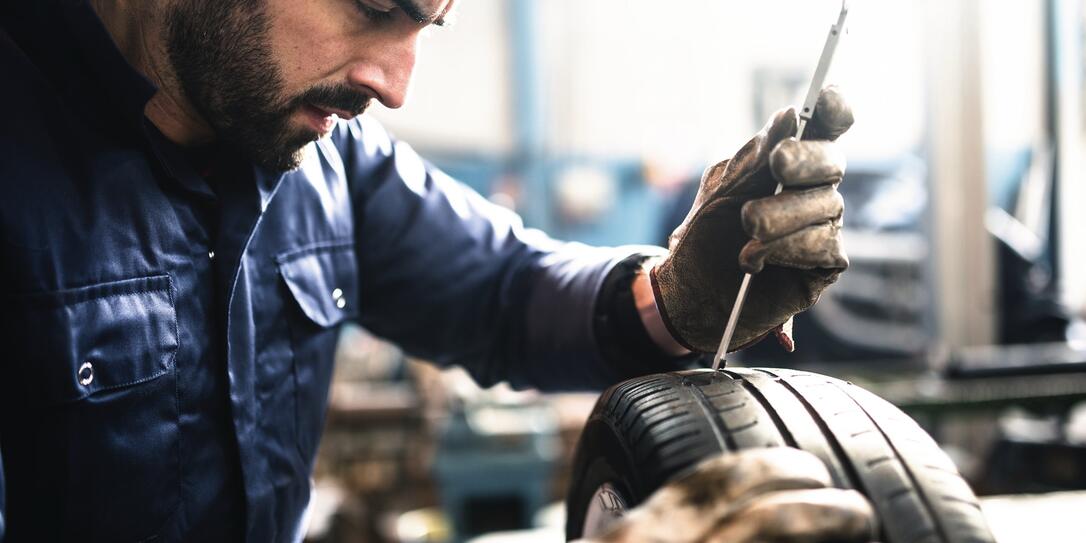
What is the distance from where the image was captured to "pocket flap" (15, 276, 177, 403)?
81 cm

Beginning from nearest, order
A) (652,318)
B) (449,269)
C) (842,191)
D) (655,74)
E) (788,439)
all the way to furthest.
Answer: (788,439) < (652,318) < (449,269) < (842,191) < (655,74)

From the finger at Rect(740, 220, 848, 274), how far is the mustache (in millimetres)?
470

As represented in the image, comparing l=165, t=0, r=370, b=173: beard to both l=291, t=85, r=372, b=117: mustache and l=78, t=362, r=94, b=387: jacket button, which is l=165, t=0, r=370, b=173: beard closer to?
l=291, t=85, r=372, b=117: mustache

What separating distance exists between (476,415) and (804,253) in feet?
6.00

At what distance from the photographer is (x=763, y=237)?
803mm

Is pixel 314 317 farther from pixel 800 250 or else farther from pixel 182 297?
pixel 800 250

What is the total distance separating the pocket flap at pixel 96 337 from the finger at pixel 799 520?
23.4 inches

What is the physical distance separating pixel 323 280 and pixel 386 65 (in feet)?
1.01

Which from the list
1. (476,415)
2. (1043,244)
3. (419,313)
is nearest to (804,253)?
(419,313)

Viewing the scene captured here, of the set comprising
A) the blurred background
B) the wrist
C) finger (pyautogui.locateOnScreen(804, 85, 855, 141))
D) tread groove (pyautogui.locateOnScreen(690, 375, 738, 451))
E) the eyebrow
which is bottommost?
the blurred background

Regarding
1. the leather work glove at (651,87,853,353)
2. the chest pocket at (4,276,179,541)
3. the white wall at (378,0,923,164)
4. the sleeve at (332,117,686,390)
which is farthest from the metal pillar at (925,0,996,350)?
the chest pocket at (4,276,179,541)

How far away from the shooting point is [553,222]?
416 centimetres

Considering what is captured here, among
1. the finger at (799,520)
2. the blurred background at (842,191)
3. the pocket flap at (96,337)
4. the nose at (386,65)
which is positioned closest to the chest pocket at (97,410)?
the pocket flap at (96,337)

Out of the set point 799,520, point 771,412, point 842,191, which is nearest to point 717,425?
point 771,412
